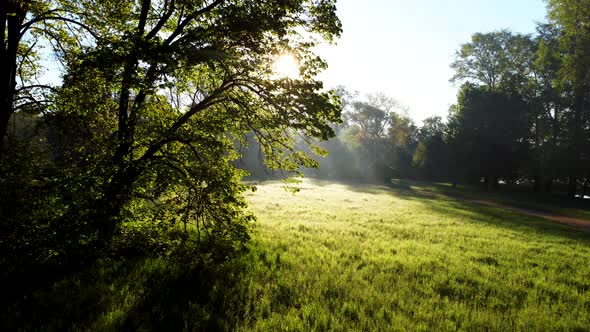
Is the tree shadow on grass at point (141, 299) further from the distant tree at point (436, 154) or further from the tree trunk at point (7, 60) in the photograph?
the distant tree at point (436, 154)

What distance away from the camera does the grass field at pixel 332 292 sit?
5.26 metres

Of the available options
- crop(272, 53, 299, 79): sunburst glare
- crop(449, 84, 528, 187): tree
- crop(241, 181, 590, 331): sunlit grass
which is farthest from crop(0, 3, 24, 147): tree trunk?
crop(449, 84, 528, 187): tree

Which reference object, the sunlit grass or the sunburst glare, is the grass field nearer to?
the sunlit grass

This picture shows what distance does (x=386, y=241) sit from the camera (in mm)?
11906

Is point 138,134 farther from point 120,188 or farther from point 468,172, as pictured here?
point 468,172

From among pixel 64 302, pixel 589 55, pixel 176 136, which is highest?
pixel 589 55

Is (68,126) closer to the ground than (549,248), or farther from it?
farther from it

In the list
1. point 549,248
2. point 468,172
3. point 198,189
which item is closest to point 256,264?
point 198,189

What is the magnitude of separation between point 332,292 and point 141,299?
3.79m

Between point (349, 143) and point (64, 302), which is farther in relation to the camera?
point (349, 143)

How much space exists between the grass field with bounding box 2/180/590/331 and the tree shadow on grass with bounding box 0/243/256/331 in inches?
0.9

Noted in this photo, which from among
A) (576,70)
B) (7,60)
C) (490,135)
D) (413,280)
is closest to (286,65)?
(413,280)

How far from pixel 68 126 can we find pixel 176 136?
4388 millimetres

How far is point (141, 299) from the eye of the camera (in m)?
5.82
